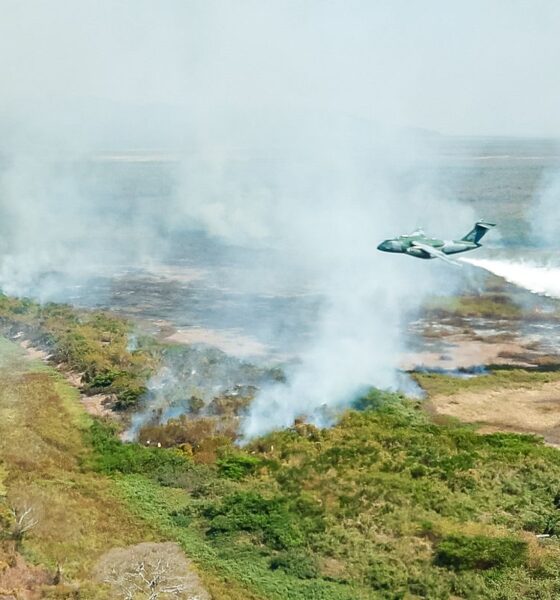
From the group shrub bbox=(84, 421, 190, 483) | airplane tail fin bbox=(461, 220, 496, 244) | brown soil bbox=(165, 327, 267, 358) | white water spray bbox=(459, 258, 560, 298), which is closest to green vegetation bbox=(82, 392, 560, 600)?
shrub bbox=(84, 421, 190, 483)

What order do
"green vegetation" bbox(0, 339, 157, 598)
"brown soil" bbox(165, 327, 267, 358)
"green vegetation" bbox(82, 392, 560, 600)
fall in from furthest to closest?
"brown soil" bbox(165, 327, 267, 358)
"green vegetation" bbox(82, 392, 560, 600)
"green vegetation" bbox(0, 339, 157, 598)

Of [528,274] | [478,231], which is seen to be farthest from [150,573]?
[528,274]

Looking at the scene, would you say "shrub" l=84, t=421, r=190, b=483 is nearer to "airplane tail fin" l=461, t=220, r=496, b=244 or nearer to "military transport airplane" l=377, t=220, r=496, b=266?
"military transport airplane" l=377, t=220, r=496, b=266

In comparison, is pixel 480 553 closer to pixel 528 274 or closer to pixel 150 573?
pixel 150 573

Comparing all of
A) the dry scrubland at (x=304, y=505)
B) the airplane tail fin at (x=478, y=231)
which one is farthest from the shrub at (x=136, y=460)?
the airplane tail fin at (x=478, y=231)

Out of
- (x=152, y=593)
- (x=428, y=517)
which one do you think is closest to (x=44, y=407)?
(x=152, y=593)

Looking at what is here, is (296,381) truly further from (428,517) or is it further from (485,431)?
(428,517)
